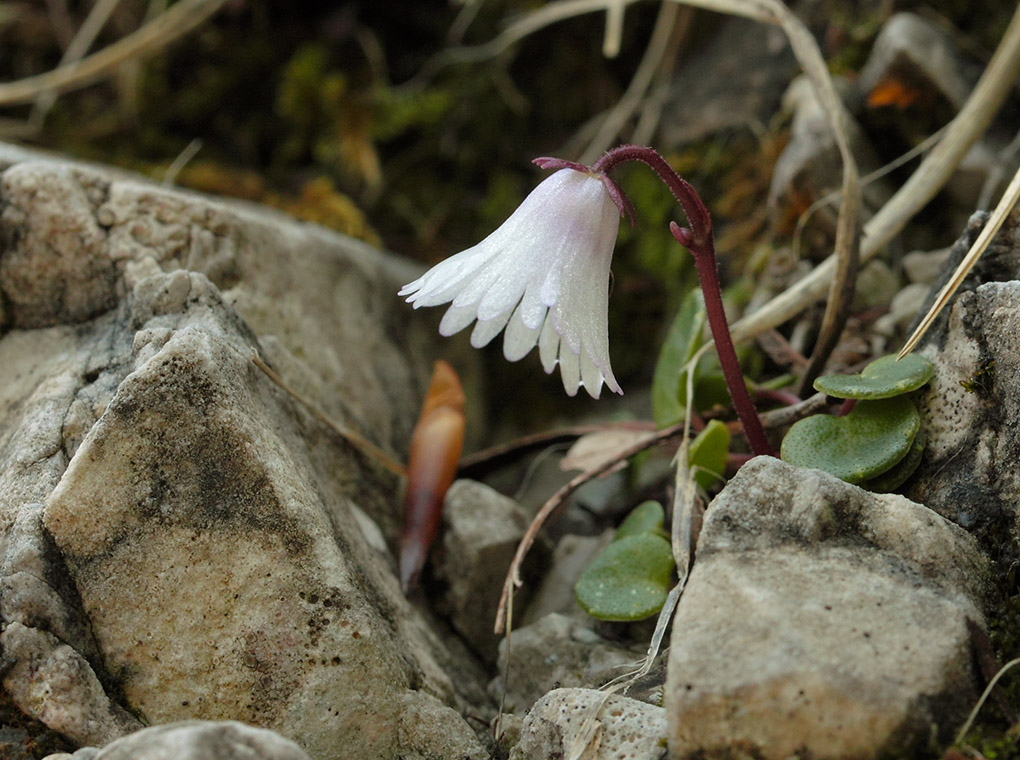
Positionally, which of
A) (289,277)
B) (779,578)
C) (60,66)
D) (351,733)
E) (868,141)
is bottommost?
(351,733)

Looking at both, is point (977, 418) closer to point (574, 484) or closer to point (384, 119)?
point (574, 484)

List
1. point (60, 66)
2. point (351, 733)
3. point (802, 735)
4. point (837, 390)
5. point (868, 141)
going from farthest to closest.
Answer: point (60, 66)
point (868, 141)
point (837, 390)
point (351, 733)
point (802, 735)

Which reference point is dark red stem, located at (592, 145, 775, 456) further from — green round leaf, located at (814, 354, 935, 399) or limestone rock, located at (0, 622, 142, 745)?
limestone rock, located at (0, 622, 142, 745)

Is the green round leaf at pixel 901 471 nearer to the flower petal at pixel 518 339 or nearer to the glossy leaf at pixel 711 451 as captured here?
the glossy leaf at pixel 711 451

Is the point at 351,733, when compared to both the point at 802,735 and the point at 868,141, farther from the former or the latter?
the point at 868,141

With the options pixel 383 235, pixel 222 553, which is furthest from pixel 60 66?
pixel 222 553

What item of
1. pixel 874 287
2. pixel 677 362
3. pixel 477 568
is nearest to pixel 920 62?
pixel 874 287
